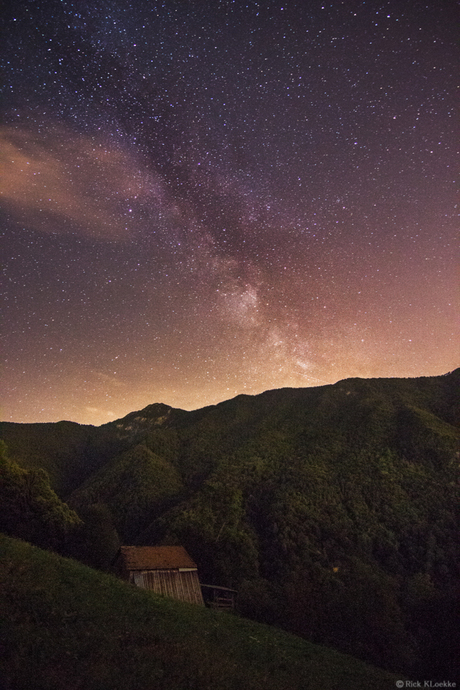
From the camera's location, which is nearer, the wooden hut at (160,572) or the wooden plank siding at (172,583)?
the wooden plank siding at (172,583)

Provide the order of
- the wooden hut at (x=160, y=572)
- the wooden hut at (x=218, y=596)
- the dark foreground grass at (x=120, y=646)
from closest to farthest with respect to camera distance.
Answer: the dark foreground grass at (x=120, y=646), the wooden hut at (x=160, y=572), the wooden hut at (x=218, y=596)

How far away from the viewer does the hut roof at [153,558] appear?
32.0m

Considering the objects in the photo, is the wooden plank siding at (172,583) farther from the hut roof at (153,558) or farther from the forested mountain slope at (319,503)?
the forested mountain slope at (319,503)

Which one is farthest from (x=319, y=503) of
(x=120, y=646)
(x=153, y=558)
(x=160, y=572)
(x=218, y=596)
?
(x=120, y=646)

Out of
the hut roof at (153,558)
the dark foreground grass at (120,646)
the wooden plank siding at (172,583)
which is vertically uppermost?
the dark foreground grass at (120,646)

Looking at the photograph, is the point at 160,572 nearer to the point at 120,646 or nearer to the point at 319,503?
the point at 120,646

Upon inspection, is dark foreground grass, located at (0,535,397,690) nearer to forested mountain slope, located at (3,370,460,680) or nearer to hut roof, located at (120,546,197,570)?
forested mountain slope, located at (3,370,460,680)

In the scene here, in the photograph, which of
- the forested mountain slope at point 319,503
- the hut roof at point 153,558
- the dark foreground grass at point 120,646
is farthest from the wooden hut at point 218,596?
the dark foreground grass at point 120,646

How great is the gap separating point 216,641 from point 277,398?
109467mm

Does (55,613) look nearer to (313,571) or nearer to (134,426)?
(313,571)

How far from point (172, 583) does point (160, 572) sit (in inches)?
59.0

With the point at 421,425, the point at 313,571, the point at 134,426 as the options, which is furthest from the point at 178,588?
the point at 134,426

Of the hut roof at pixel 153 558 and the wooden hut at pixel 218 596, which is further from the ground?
the hut roof at pixel 153 558

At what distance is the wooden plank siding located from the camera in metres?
31.1
